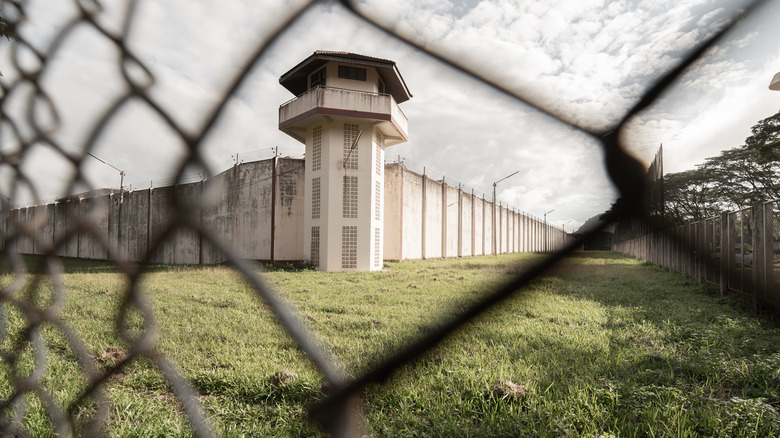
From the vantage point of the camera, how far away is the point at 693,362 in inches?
113

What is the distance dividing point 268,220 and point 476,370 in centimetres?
1412

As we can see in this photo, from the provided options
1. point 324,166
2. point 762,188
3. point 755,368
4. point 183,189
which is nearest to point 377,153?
point 324,166

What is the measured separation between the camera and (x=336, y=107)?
12062 millimetres

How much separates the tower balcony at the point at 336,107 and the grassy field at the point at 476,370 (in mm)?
8274

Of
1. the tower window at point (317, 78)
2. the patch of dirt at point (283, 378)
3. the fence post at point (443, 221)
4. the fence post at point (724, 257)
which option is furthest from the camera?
the fence post at point (443, 221)

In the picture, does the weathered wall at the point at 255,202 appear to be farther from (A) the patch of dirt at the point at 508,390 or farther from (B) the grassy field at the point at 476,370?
(A) the patch of dirt at the point at 508,390

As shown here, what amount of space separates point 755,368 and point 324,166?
468 inches

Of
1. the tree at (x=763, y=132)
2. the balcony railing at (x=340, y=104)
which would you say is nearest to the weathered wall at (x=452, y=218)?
the balcony railing at (x=340, y=104)

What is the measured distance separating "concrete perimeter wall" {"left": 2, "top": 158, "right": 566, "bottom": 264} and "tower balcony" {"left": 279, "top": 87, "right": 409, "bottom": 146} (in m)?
2.87

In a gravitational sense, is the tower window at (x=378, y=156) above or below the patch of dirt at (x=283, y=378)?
above

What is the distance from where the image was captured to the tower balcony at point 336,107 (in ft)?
38.5

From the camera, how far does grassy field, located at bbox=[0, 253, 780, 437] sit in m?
1.75

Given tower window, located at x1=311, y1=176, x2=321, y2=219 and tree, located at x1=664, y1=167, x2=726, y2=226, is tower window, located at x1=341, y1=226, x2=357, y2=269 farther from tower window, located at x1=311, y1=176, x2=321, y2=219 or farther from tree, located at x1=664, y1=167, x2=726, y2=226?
tree, located at x1=664, y1=167, x2=726, y2=226

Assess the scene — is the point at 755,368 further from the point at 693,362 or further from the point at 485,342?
the point at 485,342
